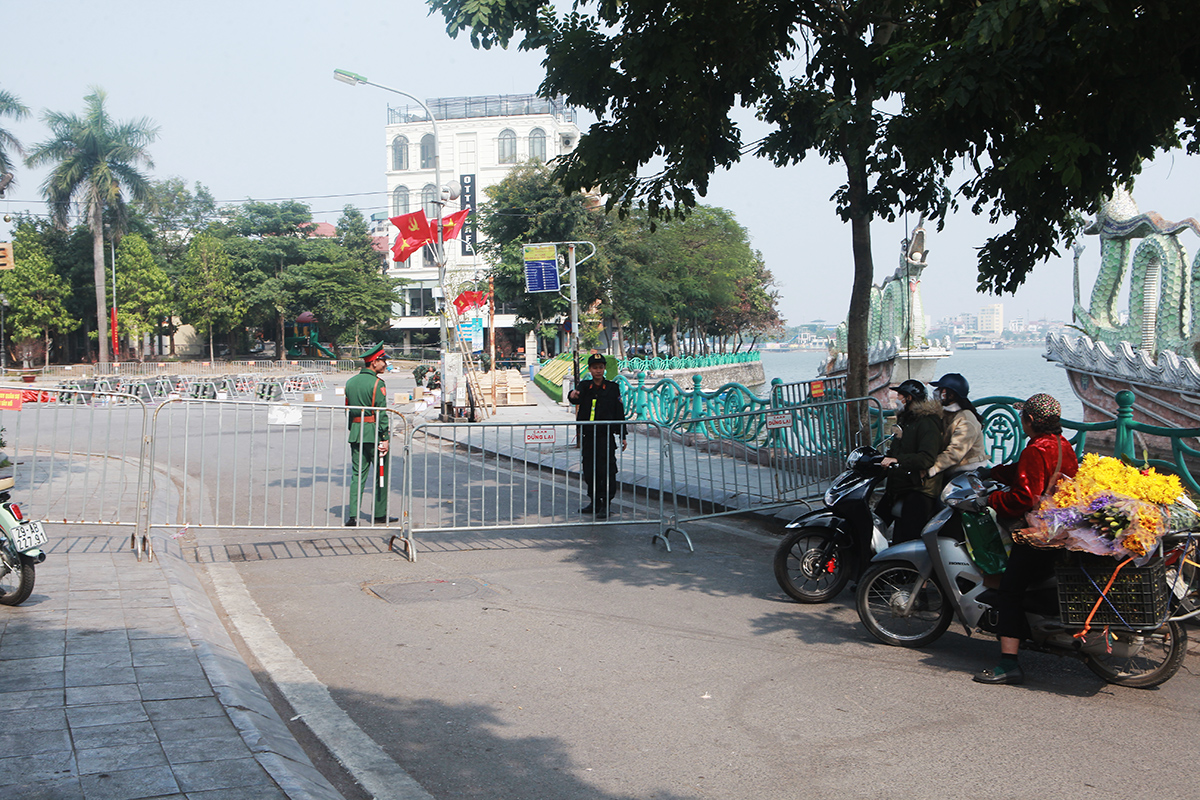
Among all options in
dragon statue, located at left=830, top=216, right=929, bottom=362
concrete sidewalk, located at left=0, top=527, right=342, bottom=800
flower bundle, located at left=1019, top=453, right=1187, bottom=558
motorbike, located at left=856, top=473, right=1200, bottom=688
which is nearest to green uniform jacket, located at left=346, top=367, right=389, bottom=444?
concrete sidewalk, located at left=0, top=527, right=342, bottom=800

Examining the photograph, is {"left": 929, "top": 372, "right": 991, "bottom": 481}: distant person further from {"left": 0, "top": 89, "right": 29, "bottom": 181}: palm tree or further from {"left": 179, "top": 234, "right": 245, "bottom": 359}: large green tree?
{"left": 179, "top": 234, "right": 245, "bottom": 359}: large green tree

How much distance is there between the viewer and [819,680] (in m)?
5.04

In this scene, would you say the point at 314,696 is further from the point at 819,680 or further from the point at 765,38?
the point at 765,38

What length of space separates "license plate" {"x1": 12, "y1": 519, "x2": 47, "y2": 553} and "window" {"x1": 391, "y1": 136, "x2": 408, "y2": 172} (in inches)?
3381

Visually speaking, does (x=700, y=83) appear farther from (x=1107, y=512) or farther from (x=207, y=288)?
(x=207, y=288)

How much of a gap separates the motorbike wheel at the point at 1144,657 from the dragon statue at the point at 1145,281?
12.0 meters

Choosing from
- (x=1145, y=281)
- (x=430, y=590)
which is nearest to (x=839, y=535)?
(x=430, y=590)

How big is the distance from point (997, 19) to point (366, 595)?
5.53 metres

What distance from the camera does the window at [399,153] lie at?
286ft

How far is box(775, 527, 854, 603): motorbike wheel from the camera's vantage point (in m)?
6.53

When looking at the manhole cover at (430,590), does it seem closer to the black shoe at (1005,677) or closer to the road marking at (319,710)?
the road marking at (319,710)

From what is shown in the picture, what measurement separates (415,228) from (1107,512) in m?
19.2

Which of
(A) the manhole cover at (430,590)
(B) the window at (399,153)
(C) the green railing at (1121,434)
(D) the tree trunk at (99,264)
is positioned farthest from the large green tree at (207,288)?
(C) the green railing at (1121,434)

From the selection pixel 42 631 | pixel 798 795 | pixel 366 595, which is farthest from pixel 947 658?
pixel 42 631
